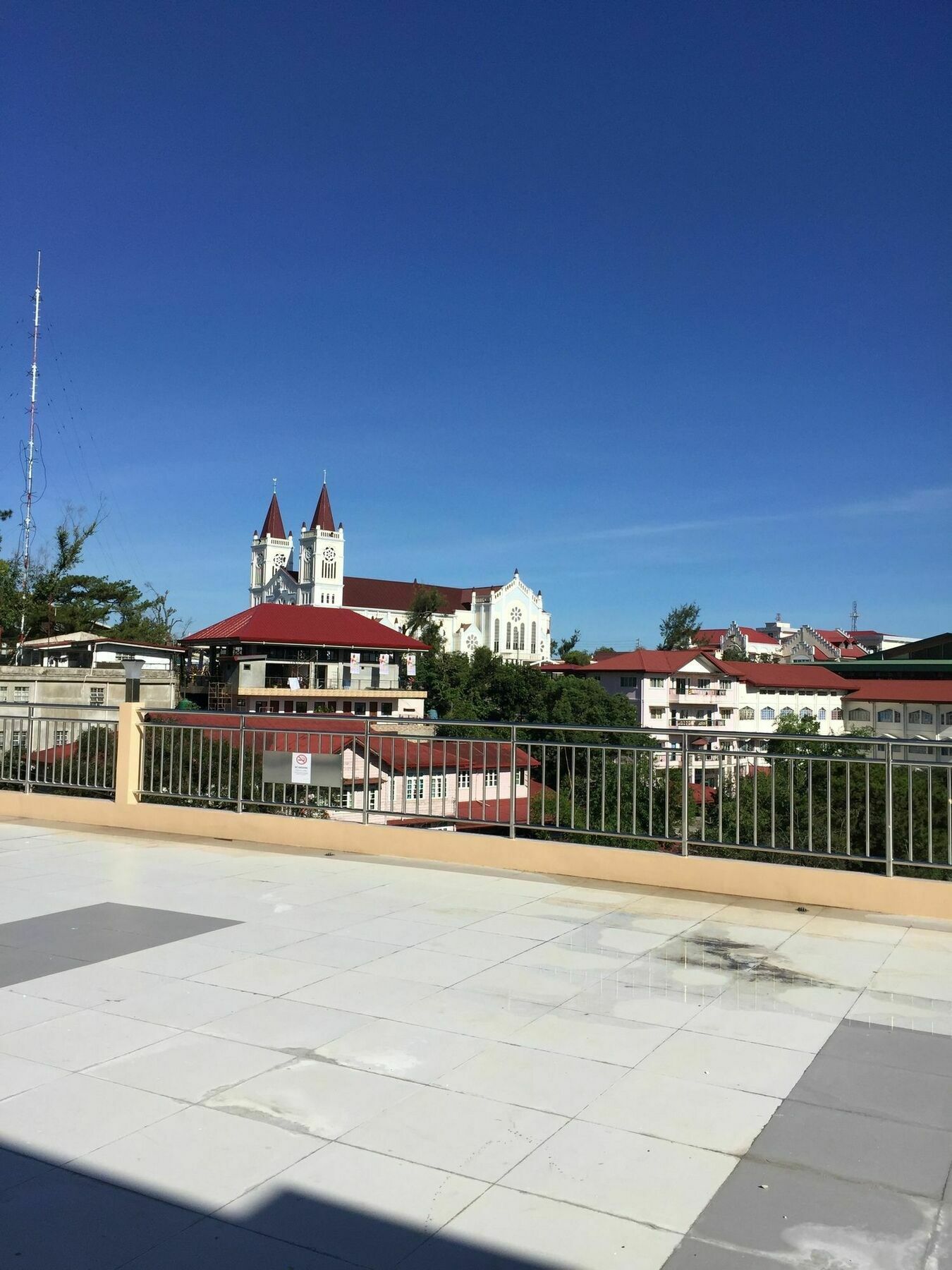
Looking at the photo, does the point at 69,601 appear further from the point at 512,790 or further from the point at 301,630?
the point at 512,790

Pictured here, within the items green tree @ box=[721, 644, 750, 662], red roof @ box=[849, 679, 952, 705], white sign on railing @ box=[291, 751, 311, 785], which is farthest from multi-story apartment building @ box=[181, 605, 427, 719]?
green tree @ box=[721, 644, 750, 662]

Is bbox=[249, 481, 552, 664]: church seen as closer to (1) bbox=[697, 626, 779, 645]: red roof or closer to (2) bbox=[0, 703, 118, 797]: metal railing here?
(1) bbox=[697, 626, 779, 645]: red roof

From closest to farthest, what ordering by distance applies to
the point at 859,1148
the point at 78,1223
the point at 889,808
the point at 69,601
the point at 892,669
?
the point at 78,1223
the point at 859,1148
the point at 889,808
the point at 69,601
the point at 892,669

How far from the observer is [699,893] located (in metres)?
7.72

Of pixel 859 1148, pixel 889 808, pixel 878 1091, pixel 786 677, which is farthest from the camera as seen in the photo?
pixel 786 677

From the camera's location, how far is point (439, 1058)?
4.15m

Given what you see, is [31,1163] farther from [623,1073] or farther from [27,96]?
[27,96]

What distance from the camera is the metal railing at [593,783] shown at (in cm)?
721

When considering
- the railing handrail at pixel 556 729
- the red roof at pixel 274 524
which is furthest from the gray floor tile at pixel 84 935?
the red roof at pixel 274 524

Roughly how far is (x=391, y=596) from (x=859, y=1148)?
445 ft

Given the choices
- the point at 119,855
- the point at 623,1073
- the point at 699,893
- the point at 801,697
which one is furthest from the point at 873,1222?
the point at 801,697

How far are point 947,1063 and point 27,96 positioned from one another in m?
18.5

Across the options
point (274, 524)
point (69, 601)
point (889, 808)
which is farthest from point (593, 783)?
point (274, 524)

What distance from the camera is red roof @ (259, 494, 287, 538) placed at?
148 meters
